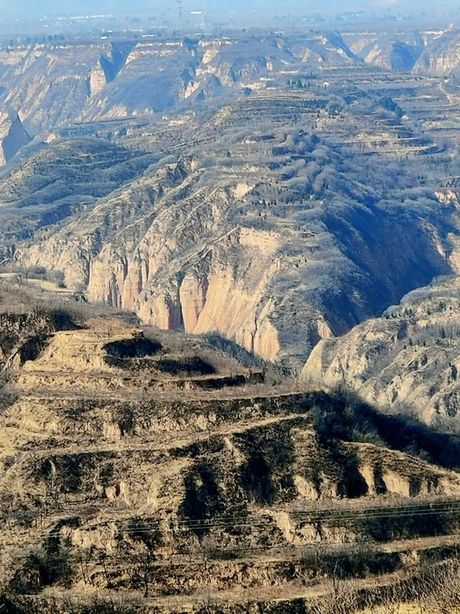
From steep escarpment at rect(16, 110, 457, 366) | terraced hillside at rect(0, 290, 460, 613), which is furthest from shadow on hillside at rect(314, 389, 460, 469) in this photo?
steep escarpment at rect(16, 110, 457, 366)

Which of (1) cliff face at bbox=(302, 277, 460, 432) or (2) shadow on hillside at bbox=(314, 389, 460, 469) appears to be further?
(1) cliff face at bbox=(302, 277, 460, 432)

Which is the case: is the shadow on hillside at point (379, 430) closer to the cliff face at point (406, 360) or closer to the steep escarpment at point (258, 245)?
the cliff face at point (406, 360)

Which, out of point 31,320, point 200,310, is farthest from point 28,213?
point 31,320

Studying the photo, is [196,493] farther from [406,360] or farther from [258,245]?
[258,245]

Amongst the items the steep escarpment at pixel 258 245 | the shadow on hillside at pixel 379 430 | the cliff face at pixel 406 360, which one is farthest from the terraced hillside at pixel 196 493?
the steep escarpment at pixel 258 245

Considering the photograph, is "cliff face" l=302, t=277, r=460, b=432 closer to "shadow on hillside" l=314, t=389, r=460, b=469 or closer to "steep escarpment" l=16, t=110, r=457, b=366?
"steep escarpment" l=16, t=110, r=457, b=366

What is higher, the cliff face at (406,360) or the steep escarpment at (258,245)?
the steep escarpment at (258,245)

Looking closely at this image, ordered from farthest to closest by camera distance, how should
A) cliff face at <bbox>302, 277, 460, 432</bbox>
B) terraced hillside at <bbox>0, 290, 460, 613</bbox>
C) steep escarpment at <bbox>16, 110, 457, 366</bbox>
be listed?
steep escarpment at <bbox>16, 110, 457, 366</bbox>
cliff face at <bbox>302, 277, 460, 432</bbox>
terraced hillside at <bbox>0, 290, 460, 613</bbox>
